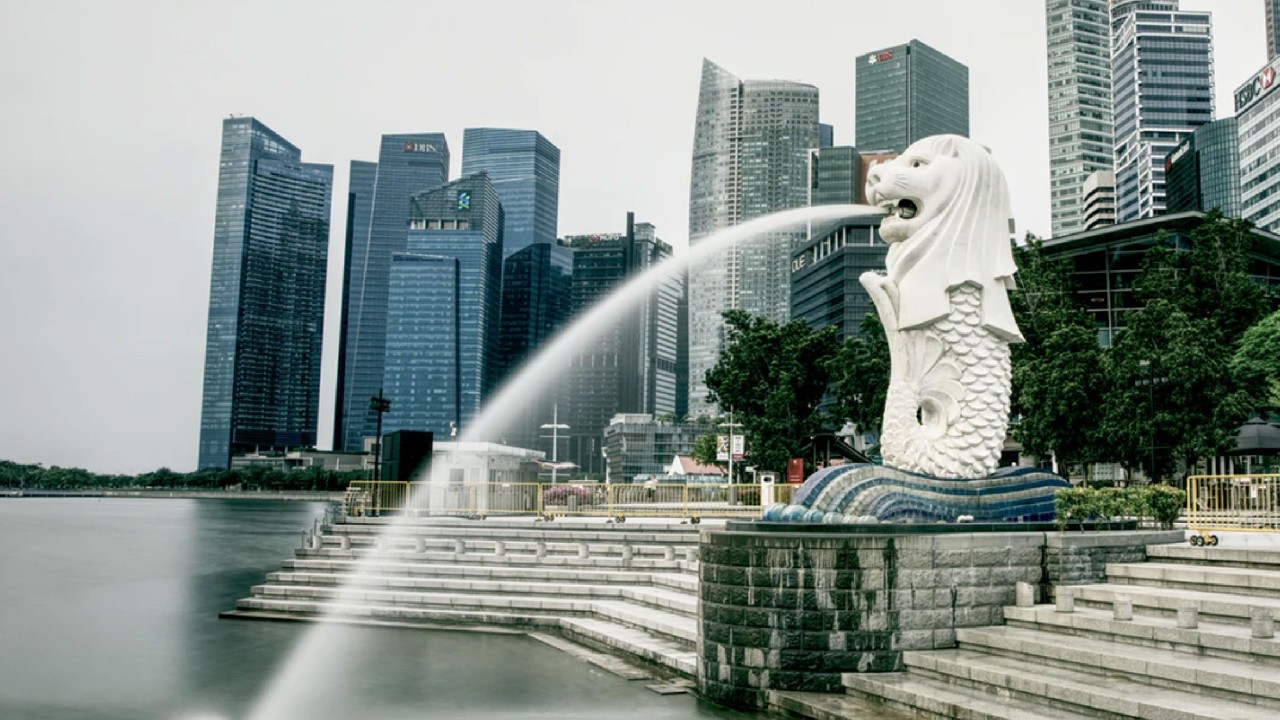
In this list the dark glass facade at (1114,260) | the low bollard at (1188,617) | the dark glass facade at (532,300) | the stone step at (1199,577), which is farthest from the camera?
the dark glass facade at (532,300)

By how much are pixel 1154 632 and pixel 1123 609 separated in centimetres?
55

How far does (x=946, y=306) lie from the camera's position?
14.2 m

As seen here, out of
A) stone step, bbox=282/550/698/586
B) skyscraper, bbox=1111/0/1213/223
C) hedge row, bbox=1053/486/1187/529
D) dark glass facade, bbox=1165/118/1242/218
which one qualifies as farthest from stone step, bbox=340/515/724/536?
skyscraper, bbox=1111/0/1213/223

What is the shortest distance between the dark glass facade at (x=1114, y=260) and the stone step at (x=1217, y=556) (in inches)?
1397

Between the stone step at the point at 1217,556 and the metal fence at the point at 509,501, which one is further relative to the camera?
the metal fence at the point at 509,501

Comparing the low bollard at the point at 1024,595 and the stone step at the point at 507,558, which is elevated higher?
the low bollard at the point at 1024,595

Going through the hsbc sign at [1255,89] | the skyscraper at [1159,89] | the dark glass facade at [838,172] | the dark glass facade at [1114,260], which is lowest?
the dark glass facade at [1114,260]

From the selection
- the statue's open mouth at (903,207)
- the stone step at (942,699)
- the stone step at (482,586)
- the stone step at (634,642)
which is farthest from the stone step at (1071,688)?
the statue's open mouth at (903,207)

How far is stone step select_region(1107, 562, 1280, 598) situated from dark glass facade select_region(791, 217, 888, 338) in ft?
283

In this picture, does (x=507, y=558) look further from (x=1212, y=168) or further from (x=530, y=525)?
(x=1212, y=168)

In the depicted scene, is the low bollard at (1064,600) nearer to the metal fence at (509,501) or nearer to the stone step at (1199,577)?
the stone step at (1199,577)

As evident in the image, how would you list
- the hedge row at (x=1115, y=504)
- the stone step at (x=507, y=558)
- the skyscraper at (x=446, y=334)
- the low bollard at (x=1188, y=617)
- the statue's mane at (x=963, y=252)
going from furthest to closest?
the skyscraper at (x=446, y=334) < the stone step at (x=507, y=558) < the statue's mane at (x=963, y=252) < the hedge row at (x=1115, y=504) < the low bollard at (x=1188, y=617)

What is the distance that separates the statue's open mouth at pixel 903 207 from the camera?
14.9 meters

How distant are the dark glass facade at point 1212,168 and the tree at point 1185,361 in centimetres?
11851
